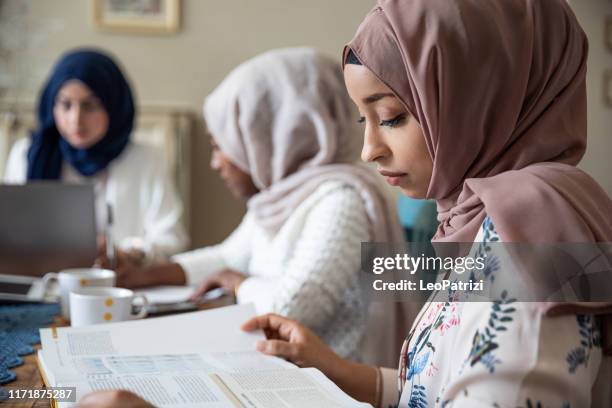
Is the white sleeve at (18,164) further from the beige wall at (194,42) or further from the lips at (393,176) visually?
the lips at (393,176)

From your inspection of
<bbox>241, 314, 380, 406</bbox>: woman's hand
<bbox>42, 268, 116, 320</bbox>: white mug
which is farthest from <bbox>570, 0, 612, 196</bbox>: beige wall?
<bbox>42, 268, 116, 320</bbox>: white mug

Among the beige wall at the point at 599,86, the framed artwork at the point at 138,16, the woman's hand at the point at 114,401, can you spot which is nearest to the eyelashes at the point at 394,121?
the woman's hand at the point at 114,401

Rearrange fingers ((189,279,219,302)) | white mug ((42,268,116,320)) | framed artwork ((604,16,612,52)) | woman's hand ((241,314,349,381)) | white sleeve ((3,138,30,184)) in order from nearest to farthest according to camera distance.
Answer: woman's hand ((241,314,349,381)) < white mug ((42,268,116,320)) < framed artwork ((604,16,612,52)) < fingers ((189,279,219,302)) < white sleeve ((3,138,30,184))

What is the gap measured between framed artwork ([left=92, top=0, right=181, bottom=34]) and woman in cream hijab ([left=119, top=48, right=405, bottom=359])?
4.39 ft

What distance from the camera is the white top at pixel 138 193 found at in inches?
102

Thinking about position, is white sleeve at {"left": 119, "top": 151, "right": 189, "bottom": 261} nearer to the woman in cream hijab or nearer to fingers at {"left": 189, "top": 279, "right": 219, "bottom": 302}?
the woman in cream hijab

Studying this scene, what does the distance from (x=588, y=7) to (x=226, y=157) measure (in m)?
1.01

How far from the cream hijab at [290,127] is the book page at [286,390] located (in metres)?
0.87

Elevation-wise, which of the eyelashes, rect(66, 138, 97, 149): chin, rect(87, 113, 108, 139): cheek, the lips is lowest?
rect(66, 138, 97, 149): chin

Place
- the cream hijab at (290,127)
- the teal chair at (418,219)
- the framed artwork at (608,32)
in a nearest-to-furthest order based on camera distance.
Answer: the framed artwork at (608,32) < the cream hijab at (290,127) < the teal chair at (418,219)

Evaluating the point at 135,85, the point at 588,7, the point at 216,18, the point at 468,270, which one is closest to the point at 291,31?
the point at 216,18

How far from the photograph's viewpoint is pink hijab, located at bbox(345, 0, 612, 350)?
2.67 feet

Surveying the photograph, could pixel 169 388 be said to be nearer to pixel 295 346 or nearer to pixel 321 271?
pixel 295 346

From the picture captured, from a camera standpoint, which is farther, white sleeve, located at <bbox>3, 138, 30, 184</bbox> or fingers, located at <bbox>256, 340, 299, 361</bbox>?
white sleeve, located at <bbox>3, 138, 30, 184</bbox>
